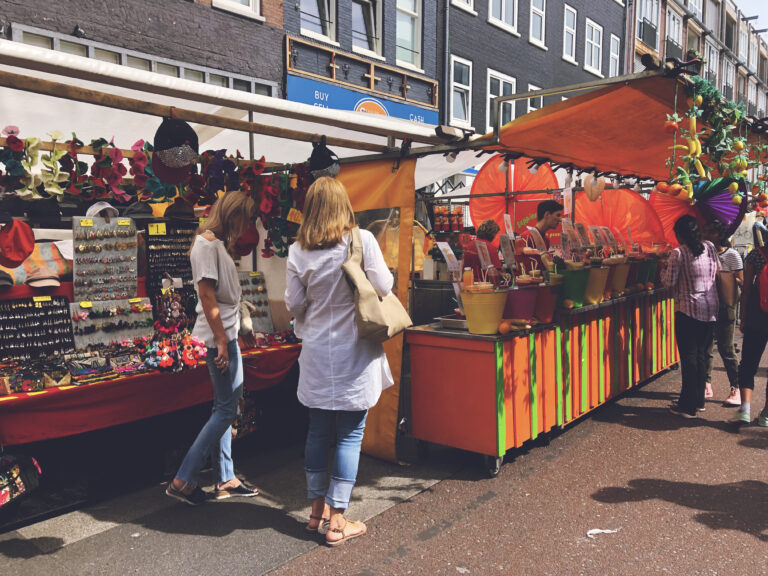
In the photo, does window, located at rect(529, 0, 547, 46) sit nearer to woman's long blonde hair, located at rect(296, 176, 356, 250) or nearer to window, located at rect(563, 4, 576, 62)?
window, located at rect(563, 4, 576, 62)

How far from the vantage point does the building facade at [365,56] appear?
37.0 feet

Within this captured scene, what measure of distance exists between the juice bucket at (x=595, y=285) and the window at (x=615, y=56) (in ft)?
63.5

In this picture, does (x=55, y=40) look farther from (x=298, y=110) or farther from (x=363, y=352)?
(x=363, y=352)

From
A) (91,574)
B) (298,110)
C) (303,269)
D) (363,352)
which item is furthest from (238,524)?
(298,110)

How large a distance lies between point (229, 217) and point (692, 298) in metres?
Result: 3.93

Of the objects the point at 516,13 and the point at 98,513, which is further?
the point at 516,13

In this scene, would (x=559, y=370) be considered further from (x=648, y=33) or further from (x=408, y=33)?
(x=648, y=33)

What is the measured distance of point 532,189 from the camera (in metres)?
8.69

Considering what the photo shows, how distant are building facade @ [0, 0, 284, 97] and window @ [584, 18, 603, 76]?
43.6ft

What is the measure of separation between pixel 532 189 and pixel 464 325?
488cm

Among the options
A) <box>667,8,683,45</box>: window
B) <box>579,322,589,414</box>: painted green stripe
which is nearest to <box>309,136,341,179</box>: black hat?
<box>579,322,589,414</box>: painted green stripe

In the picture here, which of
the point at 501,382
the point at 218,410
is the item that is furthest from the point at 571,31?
the point at 218,410

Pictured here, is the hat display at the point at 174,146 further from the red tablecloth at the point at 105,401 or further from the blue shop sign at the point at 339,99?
the blue shop sign at the point at 339,99

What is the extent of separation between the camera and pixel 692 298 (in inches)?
208
